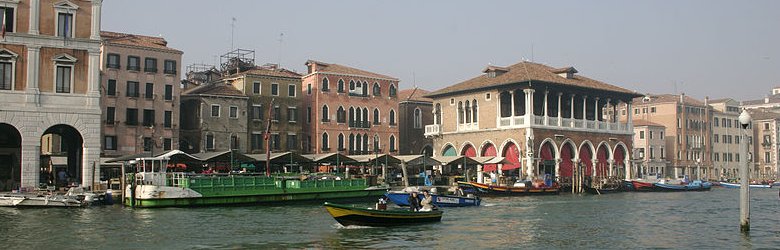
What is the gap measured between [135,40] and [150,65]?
6.36ft

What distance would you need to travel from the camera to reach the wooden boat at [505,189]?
5083cm

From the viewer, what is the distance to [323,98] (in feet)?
204

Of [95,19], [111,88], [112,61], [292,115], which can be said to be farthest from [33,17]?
[292,115]

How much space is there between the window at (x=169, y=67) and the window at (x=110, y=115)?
4.23 m

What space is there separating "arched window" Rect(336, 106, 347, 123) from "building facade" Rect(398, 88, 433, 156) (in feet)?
26.4

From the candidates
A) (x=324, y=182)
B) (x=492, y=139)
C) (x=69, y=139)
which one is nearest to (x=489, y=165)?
(x=492, y=139)

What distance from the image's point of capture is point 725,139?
327 feet

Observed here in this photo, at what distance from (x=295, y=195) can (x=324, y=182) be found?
216 centimetres

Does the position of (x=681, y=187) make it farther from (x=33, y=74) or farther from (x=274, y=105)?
(x=33, y=74)

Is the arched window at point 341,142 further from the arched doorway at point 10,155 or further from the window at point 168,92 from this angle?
the arched doorway at point 10,155

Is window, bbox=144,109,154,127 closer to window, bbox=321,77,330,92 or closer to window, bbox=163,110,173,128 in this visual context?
window, bbox=163,110,173,128

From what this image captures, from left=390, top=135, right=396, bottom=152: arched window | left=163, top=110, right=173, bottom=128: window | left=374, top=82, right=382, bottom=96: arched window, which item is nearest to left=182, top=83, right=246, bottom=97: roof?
left=163, top=110, right=173, bottom=128: window

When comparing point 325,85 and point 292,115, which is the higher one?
point 325,85

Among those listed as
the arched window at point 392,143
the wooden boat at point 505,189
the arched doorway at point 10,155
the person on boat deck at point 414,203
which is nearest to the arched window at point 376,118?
the arched window at point 392,143
